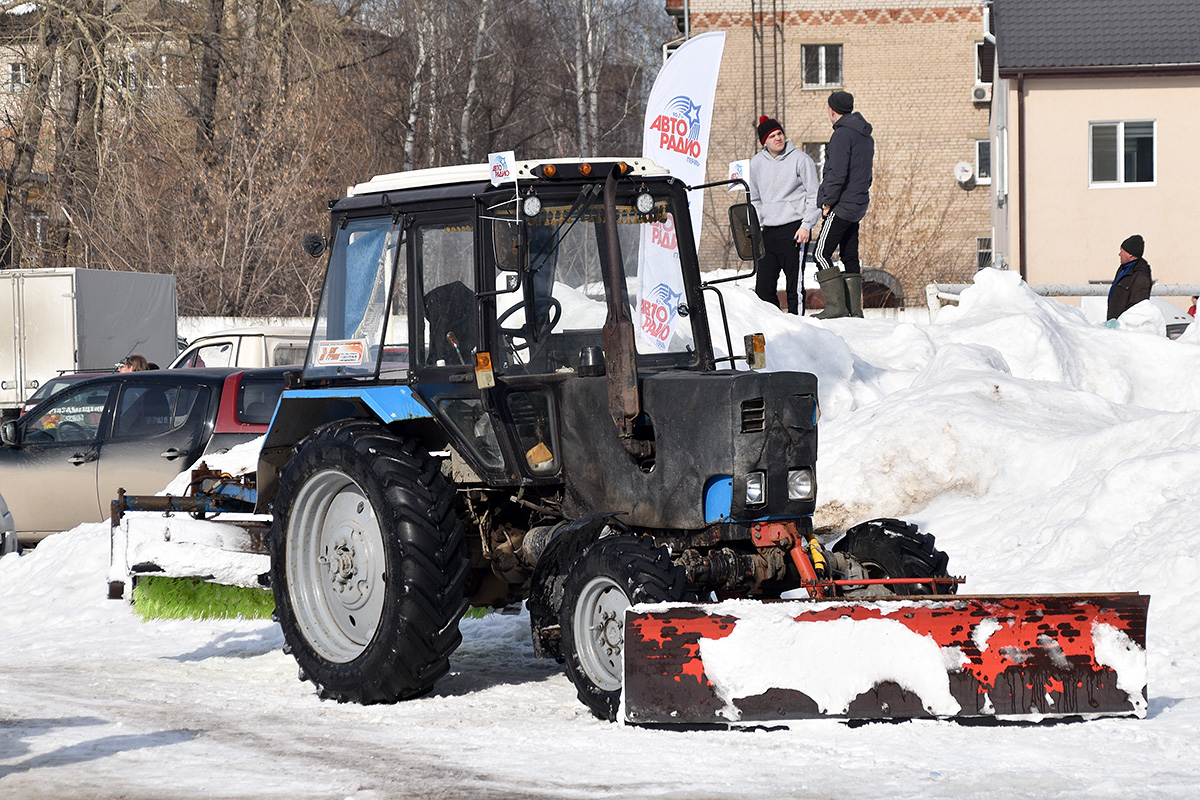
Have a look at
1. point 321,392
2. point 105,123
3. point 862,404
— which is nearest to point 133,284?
point 105,123

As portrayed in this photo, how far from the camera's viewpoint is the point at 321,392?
719 centimetres

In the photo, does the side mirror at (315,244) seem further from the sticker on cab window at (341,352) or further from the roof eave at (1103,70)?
the roof eave at (1103,70)

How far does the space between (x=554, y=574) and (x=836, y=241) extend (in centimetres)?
815

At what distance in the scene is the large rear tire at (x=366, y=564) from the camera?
20.9ft

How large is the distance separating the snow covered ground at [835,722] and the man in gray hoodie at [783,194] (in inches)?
30.3

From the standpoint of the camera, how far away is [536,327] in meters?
6.63

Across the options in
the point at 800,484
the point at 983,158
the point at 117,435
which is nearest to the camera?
the point at 800,484

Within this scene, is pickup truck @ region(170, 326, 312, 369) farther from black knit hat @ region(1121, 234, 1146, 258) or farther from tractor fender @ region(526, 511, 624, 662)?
tractor fender @ region(526, 511, 624, 662)

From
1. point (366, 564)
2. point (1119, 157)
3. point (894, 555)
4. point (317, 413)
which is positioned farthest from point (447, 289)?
point (1119, 157)

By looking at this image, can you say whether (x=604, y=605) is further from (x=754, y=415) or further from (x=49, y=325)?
(x=49, y=325)

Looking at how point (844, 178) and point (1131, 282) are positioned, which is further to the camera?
point (1131, 282)

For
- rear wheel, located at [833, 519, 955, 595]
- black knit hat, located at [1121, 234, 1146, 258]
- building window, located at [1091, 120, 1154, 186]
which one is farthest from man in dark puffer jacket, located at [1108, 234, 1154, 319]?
building window, located at [1091, 120, 1154, 186]

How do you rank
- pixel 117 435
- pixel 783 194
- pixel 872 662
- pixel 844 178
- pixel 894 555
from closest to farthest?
pixel 872 662, pixel 894 555, pixel 117 435, pixel 844 178, pixel 783 194

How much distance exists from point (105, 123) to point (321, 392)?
20703mm
